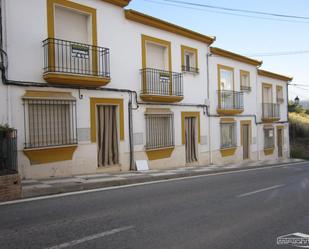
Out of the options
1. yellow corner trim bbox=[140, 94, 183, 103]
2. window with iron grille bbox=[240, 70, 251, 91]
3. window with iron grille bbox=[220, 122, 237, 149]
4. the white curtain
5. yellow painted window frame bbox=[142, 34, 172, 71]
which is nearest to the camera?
the white curtain

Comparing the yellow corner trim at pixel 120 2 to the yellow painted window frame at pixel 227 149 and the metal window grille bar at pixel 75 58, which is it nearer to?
the metal window grille bar at pixel 75 58

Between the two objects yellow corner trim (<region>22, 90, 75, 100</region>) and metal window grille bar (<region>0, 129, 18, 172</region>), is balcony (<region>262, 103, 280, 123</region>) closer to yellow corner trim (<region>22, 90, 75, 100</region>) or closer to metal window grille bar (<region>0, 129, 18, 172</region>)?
yellow corner trim (<region>22, 90, 75, 100</region>)

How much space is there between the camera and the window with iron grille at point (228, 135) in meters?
18.2

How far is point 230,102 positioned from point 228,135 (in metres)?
1.93

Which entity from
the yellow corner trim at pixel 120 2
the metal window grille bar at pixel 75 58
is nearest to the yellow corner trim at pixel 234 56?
the yellow corner trim at pixel 120 2

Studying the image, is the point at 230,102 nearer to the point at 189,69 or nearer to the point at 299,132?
the point at 189,69

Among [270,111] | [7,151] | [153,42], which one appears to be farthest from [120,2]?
[270,111]

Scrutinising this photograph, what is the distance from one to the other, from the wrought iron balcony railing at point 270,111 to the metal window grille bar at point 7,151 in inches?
717

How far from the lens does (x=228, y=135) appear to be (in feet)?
62.0

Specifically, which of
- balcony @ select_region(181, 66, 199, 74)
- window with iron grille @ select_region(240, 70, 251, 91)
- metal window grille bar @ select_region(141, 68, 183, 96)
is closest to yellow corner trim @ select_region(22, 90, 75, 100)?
metal window grille bar @ select_region(141, 68, 183, 96)

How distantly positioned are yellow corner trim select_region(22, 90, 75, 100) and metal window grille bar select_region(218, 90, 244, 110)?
9.68 m

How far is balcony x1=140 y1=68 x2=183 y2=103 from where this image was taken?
12867 millimetres

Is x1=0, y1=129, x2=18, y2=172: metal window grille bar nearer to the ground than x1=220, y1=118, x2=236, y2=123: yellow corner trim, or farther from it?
nearer to the ground

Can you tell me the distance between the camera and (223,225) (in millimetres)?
5250
